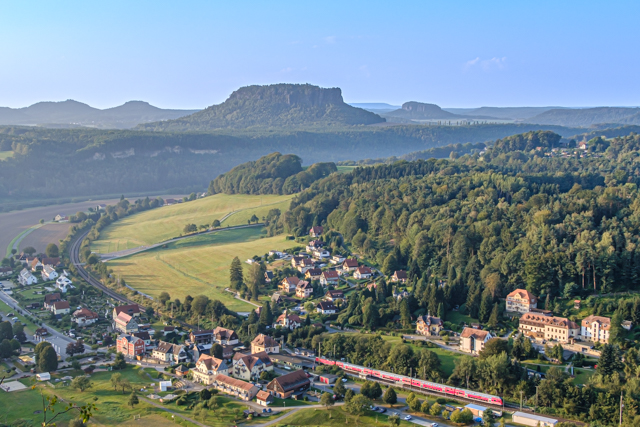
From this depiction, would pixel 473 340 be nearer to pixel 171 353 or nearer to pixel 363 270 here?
pixel 363 270

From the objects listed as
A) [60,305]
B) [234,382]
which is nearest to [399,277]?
[234,382]

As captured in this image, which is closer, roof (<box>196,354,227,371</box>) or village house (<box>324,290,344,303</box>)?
roof (<box>196,354,227,371</box>)

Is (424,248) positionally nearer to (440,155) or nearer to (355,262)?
(355,262)

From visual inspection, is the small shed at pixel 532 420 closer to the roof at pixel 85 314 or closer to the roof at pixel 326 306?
the roof at pixel 326 306

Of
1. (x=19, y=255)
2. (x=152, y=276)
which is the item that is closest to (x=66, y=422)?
(x=152, y=276)

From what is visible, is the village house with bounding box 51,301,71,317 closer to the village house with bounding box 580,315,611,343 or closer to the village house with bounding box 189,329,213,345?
the village house with bounding box 189,329,213,345

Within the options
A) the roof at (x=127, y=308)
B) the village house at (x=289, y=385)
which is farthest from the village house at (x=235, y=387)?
the roof at (x=127, y=308)

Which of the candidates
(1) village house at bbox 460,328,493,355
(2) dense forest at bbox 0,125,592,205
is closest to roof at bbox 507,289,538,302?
(1) village house at bbox 460,328,493,355

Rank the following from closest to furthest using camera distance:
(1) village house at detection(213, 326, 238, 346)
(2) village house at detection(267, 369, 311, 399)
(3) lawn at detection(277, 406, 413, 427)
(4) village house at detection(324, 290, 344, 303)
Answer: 1. (3) lawn at detection(277, 406, 413, 427)
2. (2) village house at detection(267, 369, 311, 399)
3. (1) village house at detection(213, 326, 238, 346)
4. (4) village house at detection(324, 290, 344, 303)
